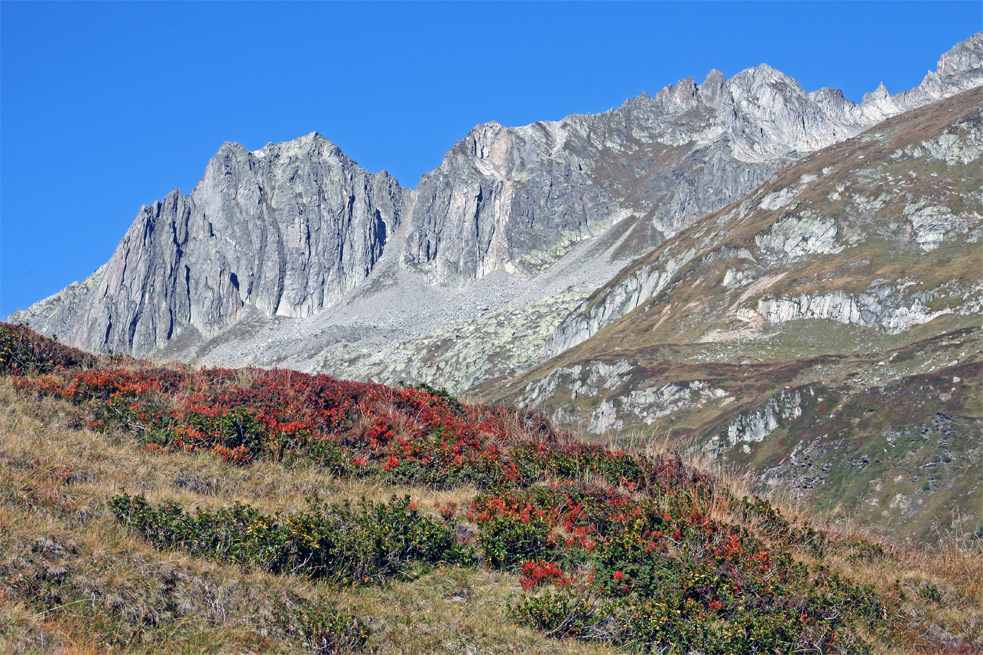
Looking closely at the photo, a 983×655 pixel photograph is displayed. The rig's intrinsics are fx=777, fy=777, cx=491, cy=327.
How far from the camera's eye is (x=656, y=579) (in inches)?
456

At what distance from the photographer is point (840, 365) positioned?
131875mm

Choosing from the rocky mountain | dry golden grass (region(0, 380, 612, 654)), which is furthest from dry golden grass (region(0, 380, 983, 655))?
the rocky mountain

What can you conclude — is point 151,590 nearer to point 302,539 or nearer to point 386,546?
point 302,539

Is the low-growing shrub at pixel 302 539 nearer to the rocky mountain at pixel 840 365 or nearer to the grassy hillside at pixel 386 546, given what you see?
the grassy hillside at pixel 386 546

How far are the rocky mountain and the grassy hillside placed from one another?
57.6 m

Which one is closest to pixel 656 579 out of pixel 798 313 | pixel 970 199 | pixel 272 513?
pixel 272 513

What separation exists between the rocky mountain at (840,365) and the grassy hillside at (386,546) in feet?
189

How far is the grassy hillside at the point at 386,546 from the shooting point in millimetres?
9258

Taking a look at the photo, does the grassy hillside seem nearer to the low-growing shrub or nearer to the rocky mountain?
the low-growing shrub

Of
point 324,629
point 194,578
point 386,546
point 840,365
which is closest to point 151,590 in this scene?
point 194,578

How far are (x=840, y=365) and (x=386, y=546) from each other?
135 metres

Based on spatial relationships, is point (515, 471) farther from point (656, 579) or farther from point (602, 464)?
point (656, 579)

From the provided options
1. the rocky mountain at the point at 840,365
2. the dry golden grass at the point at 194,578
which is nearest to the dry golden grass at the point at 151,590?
the dry golden grass at the point at 194,578

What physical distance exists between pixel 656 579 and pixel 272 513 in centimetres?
596
